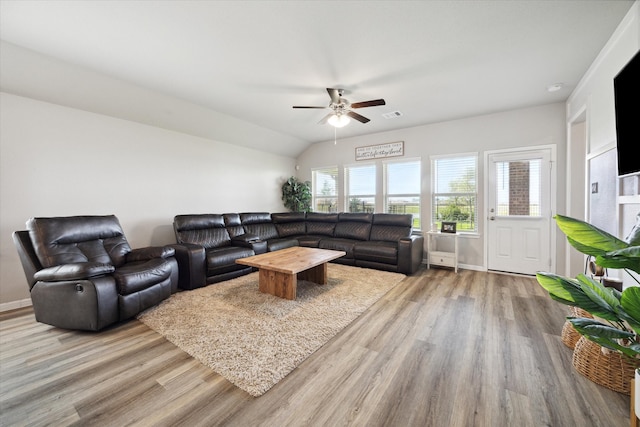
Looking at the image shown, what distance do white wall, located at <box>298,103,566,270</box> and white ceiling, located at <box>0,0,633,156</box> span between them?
46 centimetres

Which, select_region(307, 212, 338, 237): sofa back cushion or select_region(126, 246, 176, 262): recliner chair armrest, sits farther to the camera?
select_region(307, 212, 338, 237): sofa back cushion

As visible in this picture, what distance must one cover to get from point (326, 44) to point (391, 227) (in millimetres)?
3409

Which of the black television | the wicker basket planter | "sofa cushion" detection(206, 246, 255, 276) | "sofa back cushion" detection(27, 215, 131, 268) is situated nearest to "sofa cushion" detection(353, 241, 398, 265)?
"sofa cushion" detection(206, 246, 255, 276)

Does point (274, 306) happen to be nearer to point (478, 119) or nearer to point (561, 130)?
point (478, 119)

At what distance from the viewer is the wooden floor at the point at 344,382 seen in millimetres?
1356

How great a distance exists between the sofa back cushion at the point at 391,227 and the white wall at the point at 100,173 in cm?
306

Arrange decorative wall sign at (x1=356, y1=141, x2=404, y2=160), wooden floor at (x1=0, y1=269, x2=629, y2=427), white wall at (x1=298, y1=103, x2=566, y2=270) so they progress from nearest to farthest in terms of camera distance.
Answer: wooden floor at (x1=0, y1=269, x2=629, y2=427) → white wall at (x1=298, y1=103, x2=566, y2=270) → decorative wall sign at (x1=356, y1=141, x2=404, y2=160)

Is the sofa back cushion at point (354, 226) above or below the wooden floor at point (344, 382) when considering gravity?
above

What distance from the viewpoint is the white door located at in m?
3.88

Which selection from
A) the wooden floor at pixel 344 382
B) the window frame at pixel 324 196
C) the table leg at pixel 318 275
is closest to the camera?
the wooden floor at pixel 344 382

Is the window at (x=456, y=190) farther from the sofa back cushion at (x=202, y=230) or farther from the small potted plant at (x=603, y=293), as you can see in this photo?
the sofa back cushion at (x=202, y=230)

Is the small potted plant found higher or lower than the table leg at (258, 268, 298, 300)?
higher

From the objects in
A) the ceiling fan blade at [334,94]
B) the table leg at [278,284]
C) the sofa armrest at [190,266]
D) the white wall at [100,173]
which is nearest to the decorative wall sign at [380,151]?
the ceiling fan blade at [334,94]

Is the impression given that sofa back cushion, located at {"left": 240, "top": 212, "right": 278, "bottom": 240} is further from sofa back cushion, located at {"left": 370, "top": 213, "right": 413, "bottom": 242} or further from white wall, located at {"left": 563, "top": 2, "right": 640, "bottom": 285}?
white wall, located at {"left": 563, "top": 2, "right": 640, "bottom": 285}
